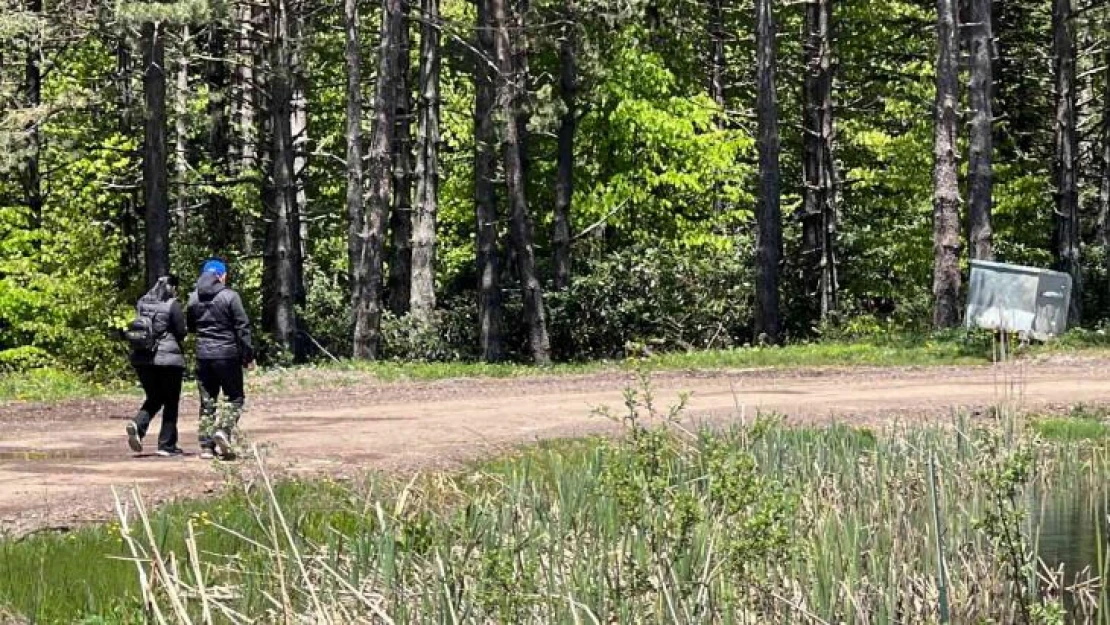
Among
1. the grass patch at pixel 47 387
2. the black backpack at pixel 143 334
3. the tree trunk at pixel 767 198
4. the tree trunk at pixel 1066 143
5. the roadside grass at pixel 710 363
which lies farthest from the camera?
the tree trunk at pixel 1066 143

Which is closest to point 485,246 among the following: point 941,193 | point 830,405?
point 941,193

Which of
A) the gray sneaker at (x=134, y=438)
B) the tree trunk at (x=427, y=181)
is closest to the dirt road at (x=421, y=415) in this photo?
the gray sneaker at (x=134, y=438)

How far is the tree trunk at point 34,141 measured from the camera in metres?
32.0

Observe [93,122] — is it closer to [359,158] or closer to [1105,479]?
[359,158]

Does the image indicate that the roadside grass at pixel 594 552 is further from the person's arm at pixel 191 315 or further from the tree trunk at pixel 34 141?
the tree trunk at pixel 34 141

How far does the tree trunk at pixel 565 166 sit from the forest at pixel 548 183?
0.18 ft

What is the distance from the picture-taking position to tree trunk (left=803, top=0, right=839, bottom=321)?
36438 mm

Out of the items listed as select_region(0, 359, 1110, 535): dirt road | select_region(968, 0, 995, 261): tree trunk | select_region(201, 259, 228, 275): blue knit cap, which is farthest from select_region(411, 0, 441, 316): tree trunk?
select_region(201, 259, 228, 275): blue knit cap

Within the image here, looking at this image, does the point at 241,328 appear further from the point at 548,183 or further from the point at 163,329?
the point at 548,183

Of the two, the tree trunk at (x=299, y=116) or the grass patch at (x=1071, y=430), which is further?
the tree trunk at (x=299, y=116)

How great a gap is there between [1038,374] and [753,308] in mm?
14823

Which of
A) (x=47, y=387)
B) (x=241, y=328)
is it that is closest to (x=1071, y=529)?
(x=241, y=328)

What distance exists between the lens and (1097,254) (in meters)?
38.9

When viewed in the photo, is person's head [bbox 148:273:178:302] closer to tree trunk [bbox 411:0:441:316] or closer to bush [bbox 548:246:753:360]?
tree trunk [bbox 411:0:441:316]
